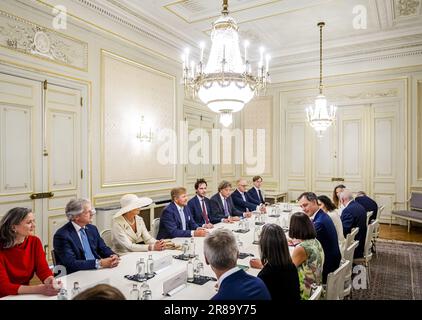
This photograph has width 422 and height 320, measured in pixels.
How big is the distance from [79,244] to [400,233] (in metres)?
6.80

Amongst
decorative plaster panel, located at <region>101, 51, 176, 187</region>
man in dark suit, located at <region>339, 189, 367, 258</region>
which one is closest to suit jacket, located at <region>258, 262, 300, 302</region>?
man in dark suit, located at <region>339, 189, 367, 258</region>

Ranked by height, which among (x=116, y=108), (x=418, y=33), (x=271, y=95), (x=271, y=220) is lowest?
(x=271, y=220)

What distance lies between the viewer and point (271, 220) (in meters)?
4.62

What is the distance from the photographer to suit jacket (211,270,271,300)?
5.32ft

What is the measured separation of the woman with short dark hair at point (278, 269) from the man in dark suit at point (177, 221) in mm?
1697

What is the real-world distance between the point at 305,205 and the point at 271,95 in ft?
20.4

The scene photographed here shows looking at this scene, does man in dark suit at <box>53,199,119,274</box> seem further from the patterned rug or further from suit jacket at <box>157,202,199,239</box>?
the patterned rug

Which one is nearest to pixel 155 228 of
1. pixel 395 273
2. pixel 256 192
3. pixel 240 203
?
pixel 240 203

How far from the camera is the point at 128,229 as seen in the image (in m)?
3.35

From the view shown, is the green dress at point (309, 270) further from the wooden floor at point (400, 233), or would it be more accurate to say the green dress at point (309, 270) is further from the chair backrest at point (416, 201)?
the chair backrest at point (416, 201)

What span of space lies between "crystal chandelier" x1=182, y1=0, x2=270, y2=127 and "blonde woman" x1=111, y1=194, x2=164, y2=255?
1.32 metres

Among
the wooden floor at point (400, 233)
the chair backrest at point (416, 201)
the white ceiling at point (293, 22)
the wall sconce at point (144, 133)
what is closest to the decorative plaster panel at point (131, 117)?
the wall sconce at point (144, 133)
